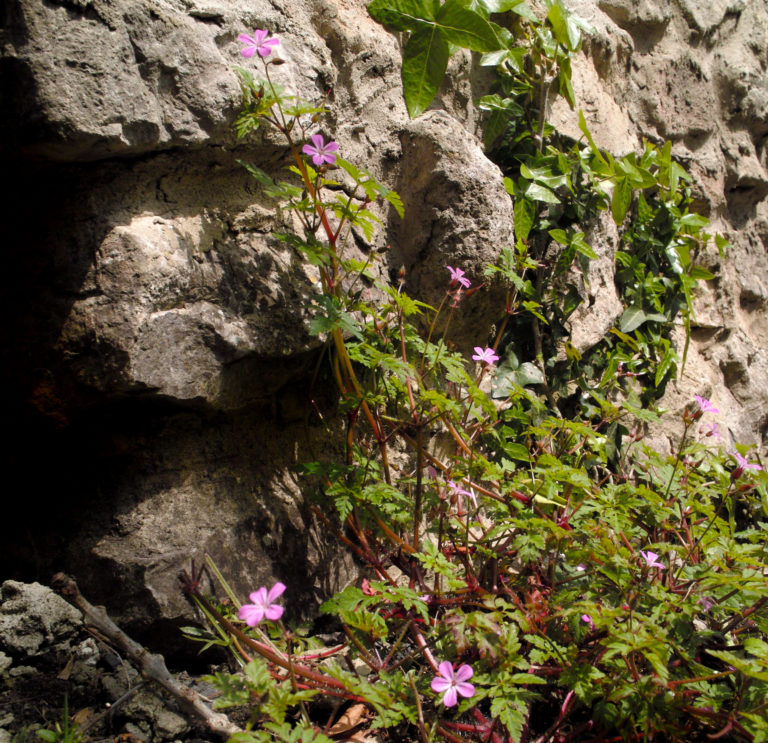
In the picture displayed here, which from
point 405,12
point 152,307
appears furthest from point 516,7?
point 152,307

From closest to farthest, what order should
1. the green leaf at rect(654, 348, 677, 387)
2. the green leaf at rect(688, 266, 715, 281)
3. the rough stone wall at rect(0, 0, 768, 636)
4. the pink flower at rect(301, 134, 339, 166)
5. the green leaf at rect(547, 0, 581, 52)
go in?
the rough stone wall at rect(0, 0, 768, 636), the pink flower at rect(301, 134, 339, 166), the green leaf at rect(547, 0, 581, 52), the green leaf at rect(654, 348, 677, 387), the green leaf at rect(688, 266, 715, 281)

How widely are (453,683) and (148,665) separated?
2.07 ft

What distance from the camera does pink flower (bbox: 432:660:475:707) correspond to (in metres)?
1.19

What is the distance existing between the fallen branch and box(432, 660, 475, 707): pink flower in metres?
0.43

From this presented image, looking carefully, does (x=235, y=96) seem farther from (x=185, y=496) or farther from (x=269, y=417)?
(x=185, y=496)

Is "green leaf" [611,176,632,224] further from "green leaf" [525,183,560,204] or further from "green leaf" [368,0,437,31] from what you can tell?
"green leaf" [368,0,437,31]

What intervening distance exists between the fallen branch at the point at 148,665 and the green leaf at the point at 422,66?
1382 millimetres

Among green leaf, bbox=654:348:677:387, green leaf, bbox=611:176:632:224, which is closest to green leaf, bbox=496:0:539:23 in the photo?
green leaf, bbox=611:176:632:224

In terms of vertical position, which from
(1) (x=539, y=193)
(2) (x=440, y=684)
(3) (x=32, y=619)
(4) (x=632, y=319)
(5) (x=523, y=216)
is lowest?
(3) (x=32, y=619)

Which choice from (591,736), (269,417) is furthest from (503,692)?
(269,417)

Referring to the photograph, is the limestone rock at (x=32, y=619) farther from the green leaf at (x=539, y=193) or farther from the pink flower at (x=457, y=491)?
the green leaf at (x=539, y=193)

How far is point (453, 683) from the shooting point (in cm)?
122

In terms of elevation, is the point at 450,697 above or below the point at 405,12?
below

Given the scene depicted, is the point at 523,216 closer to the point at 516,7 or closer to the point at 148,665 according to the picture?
the point at 516,7
